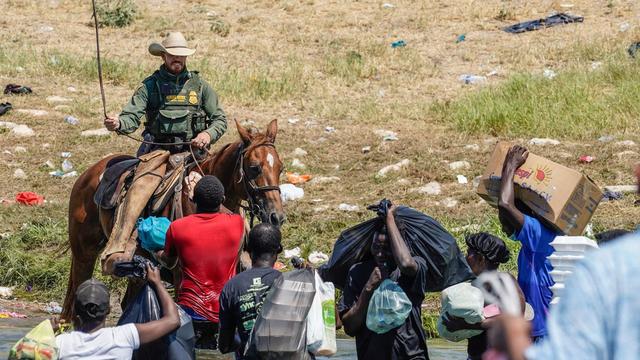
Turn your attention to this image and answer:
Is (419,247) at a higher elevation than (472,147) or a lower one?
higher

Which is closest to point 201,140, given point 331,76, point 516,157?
point 516,157

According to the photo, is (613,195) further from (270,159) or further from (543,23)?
(543,23)

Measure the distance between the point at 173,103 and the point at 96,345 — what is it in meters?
4.57

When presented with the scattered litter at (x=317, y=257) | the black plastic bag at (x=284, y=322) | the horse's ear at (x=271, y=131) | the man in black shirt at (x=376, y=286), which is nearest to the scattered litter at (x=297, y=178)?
the scattered litter at (x=317, y=257)

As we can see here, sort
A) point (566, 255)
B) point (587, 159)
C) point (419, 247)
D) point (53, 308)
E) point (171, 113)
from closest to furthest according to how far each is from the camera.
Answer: point (566, 255), point (419, 247), point (171, 113), point (53, 308), point (587, 159)

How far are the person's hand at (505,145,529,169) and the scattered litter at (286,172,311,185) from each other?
7.83m

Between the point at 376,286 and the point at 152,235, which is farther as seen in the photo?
the point at 152,235

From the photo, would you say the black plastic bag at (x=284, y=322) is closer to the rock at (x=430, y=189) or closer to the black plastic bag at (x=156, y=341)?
the black plastic bag at (x=156, y=341)

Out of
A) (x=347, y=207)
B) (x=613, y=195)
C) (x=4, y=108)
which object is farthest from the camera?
(x=4, y=108)

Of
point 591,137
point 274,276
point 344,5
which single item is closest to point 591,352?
point 274,276

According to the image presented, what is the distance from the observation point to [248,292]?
A: 5.39m

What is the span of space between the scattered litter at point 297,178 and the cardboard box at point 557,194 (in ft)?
25.4

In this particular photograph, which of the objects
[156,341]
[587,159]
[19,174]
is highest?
[156,341]

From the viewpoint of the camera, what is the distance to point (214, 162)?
8.61 metres
